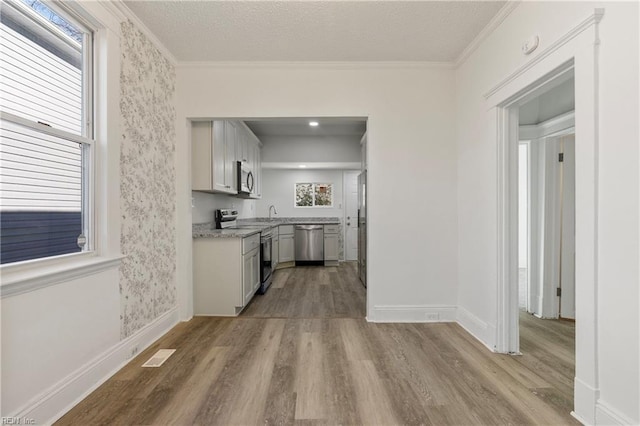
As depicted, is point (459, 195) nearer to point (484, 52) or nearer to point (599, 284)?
point (484, 52)

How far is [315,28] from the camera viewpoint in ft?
7.71

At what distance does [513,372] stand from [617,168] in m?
1.44

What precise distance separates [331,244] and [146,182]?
14.1 feet

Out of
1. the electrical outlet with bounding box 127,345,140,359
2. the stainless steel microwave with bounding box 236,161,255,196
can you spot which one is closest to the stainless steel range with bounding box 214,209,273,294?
the stainless steel microwave with bounding box 236,161,255,196

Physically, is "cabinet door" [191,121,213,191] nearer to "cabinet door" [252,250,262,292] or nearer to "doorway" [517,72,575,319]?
"cabinet door" [252,250,262,292]

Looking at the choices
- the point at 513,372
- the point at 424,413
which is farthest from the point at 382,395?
the point at 513,372

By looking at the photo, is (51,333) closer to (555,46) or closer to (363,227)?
(555,46)

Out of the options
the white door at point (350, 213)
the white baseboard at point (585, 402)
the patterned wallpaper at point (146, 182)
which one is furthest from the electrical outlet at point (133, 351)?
the white door at point (350, 213)

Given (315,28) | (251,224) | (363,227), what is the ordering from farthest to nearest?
1. (251,224)
2. (363,227)
3. (315,28)

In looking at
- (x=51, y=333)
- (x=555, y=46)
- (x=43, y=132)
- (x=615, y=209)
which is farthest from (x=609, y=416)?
(x=43, y=132)

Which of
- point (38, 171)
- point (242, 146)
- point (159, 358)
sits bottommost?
point (159, 358)

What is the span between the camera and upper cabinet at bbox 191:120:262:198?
3213mm

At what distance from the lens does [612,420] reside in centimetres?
138

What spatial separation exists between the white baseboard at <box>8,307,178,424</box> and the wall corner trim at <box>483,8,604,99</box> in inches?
130
